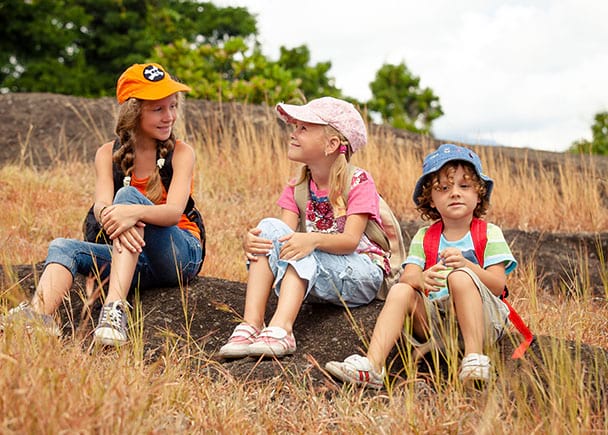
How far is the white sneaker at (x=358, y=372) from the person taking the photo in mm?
2875

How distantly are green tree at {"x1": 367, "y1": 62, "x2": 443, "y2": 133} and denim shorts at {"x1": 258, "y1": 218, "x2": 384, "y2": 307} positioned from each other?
14.7 meters

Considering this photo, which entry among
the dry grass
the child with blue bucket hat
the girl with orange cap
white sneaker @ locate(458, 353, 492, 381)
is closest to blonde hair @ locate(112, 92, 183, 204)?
the girl with orange cap

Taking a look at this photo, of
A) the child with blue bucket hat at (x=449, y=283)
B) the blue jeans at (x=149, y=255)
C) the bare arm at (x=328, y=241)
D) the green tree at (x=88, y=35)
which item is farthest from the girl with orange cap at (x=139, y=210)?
the green tree at (x=88, y=35)

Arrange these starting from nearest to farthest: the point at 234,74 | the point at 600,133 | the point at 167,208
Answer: the point at 167,208 → the point at 234,74 → the point at 600,133

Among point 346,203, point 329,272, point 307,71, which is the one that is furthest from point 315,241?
point 307,71

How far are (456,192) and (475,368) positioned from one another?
2.60 ft

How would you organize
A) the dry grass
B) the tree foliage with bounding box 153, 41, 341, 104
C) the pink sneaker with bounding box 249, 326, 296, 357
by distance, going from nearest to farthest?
the dry grass, the pink sneaker with bounding box 249, 326, 296, 357, the tree foliage with bounding box 153, 41, 341, 104

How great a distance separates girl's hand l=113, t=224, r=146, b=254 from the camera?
3.44m

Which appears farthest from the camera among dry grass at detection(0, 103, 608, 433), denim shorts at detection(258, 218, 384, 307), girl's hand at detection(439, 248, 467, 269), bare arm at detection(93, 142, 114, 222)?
bare arm at detection(93, 142, 114, 222)

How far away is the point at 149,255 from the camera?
A: 12.3 feet

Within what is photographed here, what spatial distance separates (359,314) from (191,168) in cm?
110

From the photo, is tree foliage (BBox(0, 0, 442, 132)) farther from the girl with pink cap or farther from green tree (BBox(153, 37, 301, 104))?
the girl with pink cap

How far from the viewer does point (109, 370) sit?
2369 mm

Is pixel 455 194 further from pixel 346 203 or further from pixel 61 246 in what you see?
pixel 61 246
